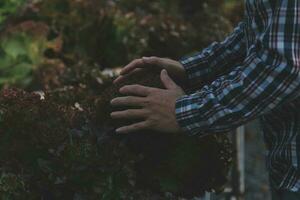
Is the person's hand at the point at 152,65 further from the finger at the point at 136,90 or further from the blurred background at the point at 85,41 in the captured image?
the blurred background at the point at 85,41

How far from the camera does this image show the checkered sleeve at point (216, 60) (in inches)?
144

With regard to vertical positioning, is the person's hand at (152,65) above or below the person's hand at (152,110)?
above

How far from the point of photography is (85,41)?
23.7ft

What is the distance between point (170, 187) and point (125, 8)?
17.5 ft

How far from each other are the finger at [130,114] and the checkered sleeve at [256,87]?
0.14m

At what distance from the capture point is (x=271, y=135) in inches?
126

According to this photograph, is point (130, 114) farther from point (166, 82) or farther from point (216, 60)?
point (216, 60)

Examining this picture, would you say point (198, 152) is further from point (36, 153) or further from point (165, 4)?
point (165, 4)

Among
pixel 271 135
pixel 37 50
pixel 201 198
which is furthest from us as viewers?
pixel 37 50

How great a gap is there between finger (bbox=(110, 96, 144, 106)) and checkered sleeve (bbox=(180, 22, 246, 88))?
0.57 metres

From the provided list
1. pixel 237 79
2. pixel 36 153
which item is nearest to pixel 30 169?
pixel 36 153

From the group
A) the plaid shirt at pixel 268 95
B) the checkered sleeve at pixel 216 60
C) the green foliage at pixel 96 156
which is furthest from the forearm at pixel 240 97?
the checkered sleeve at pixel 216 60

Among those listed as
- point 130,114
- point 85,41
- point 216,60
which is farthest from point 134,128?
point 85,41

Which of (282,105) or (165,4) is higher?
(165,4)
